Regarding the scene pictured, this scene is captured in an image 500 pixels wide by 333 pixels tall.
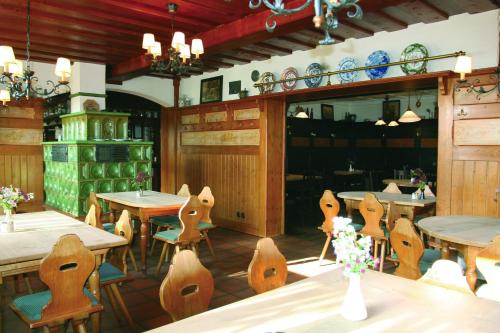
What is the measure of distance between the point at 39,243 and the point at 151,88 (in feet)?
20.0

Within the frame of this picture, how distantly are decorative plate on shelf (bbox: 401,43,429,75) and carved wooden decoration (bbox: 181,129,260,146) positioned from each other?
2.68 meters

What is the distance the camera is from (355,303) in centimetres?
179

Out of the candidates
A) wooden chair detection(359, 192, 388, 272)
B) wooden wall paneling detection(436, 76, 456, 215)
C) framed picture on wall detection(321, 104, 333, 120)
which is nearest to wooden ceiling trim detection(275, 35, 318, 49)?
wooden wall paneling detection(436, 76, 456, 215)

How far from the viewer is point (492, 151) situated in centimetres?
443

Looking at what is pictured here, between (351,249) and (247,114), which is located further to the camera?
(247,114)

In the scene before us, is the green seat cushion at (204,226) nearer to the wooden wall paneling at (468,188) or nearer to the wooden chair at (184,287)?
the wooden chair at (184,287)

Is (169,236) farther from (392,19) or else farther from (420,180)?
(392,19)

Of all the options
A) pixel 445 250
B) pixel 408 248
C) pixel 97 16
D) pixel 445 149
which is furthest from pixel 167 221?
pixel 445 149

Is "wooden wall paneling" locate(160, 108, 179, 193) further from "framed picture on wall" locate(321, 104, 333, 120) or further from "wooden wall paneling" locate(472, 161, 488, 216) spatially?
"wooden wall paneling" locate(472, 161, 488, 216)

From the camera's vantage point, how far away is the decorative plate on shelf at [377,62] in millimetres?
5223

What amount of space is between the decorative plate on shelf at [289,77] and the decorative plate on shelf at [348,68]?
824 millimetres

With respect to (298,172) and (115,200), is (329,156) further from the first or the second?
(115,200)

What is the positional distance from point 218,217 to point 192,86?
2.96 metres

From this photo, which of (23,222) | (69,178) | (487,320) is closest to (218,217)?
(69,178)
